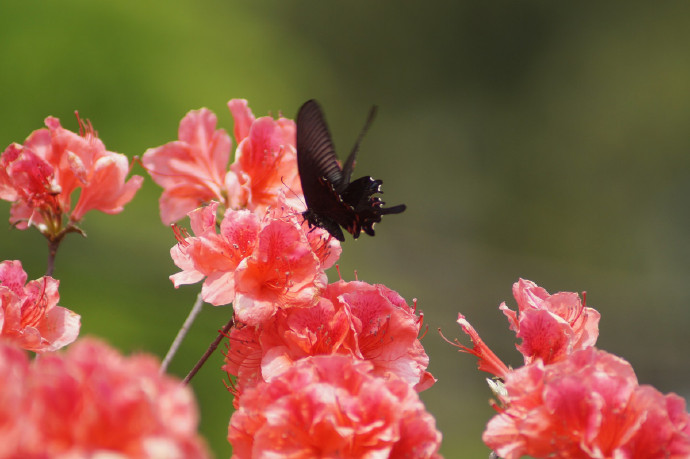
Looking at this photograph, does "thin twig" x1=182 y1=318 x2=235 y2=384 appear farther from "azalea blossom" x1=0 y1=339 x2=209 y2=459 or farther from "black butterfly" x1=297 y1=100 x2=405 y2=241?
"azalea blossom" x1=0 y1=339 x2=209 y2=459

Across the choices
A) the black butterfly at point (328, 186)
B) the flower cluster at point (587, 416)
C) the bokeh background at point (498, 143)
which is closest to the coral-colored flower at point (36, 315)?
the black butterfly at point (328, 186)

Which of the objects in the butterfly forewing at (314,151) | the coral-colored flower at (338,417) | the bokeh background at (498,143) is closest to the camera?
the coral-colored flower at (338,417)

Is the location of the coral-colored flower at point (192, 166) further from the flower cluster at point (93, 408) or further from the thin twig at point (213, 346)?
the flower cluster at point (93, 408)

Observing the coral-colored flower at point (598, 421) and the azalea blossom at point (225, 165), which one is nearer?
the coral-colored flower at point (598, 421)

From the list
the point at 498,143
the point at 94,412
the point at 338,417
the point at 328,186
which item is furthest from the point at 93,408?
the point at 498,143

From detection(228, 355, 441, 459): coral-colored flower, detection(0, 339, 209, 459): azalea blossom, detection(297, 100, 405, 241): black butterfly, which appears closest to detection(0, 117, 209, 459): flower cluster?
detection(0, 339, 209, 459): azalea blossom

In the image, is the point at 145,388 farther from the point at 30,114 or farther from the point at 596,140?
the point at 596,140
